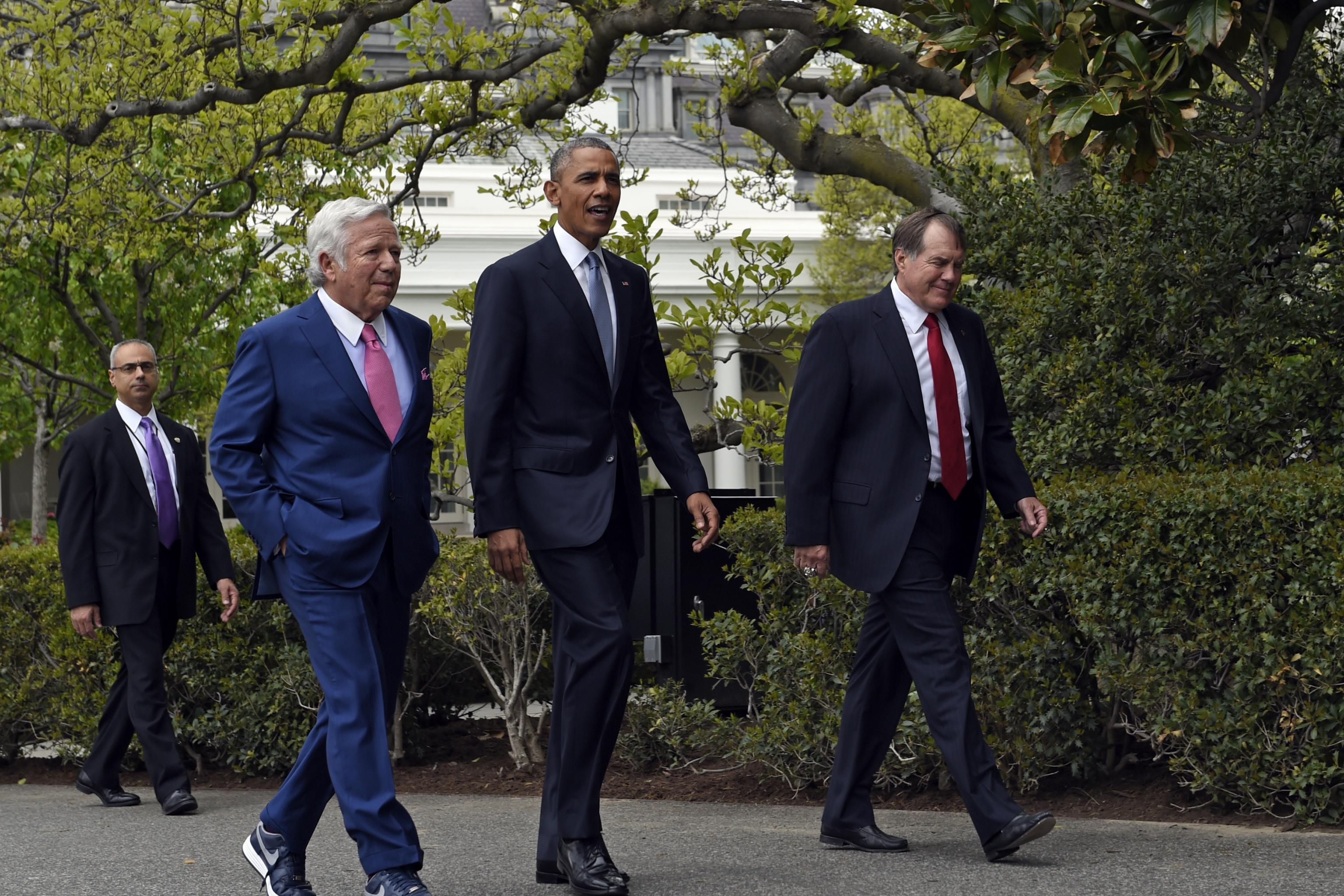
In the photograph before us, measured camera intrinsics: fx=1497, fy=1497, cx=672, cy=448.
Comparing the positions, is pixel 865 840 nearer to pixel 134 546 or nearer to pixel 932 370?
pixel 932 370

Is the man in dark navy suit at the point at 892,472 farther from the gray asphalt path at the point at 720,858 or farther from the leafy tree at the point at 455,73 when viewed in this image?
the leafy tree at the point at 455,73

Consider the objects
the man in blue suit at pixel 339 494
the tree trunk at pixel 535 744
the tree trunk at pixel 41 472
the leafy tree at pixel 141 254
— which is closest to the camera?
the man in blue suit at pixel 339 494

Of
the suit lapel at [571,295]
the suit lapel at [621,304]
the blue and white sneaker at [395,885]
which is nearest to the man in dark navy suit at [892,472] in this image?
the suit lapel at [621,304]

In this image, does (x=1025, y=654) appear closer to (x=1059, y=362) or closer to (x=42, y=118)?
(x=1059, y=362)

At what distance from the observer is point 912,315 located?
15.5 feet

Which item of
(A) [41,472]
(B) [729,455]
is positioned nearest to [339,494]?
(A) [41,472]

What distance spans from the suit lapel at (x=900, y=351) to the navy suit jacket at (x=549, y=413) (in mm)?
701

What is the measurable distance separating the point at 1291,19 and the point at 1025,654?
7.48 ft

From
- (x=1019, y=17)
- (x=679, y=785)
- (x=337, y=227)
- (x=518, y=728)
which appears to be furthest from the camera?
(x=518, y=728)

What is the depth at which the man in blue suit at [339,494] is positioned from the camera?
3.86m

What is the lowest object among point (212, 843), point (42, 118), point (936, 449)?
point (212, 843)

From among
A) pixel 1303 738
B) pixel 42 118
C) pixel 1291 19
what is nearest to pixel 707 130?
pixel 42 118

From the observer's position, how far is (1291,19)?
4.86 metres

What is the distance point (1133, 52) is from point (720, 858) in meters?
2.72
